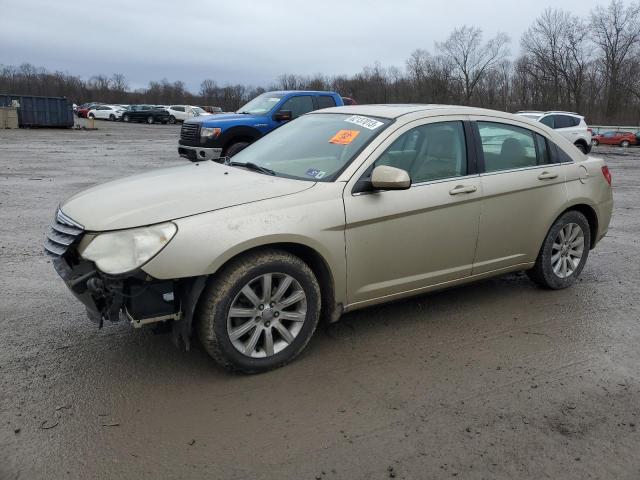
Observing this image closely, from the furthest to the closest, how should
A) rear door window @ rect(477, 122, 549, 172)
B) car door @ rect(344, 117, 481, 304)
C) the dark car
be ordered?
the dark car, rear door window @ rect(477, 122, 549, 172), car door @ rect(344, 117, 481, 304)

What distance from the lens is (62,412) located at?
3.10 m

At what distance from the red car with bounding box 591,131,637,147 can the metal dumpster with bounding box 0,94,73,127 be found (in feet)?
117

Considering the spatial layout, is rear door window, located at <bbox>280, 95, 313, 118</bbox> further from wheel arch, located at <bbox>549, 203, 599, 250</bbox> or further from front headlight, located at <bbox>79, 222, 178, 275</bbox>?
front headlight, located at <bbox>79, 222, 178, 275</bbox>

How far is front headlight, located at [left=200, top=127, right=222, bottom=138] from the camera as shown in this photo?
11961mm

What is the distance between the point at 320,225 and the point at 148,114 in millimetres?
53192

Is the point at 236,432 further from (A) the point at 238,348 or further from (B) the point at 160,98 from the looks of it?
(B) the point at 160,98

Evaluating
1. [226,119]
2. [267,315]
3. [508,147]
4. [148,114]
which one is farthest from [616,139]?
[267,315]

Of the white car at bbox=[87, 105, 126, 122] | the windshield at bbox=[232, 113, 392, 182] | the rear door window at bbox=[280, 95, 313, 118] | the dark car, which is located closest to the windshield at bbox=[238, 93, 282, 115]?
the rear door window at bbox=[280, 95, 313, 118]

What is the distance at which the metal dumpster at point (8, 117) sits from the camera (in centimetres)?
3362

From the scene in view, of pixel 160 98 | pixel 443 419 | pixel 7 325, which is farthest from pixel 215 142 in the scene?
pixel 160 98

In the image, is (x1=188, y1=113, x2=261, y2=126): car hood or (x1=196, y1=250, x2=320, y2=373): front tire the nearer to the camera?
(x1=196, y1=250, x2=320, y2=373): front tire

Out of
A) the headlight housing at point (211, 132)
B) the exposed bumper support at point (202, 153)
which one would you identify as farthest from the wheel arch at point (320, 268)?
the headlight housing at point (211, 132)

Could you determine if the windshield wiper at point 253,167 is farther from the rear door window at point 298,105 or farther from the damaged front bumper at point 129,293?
the rear door window at point 298,105

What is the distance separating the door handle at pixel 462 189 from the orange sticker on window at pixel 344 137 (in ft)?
2.74
